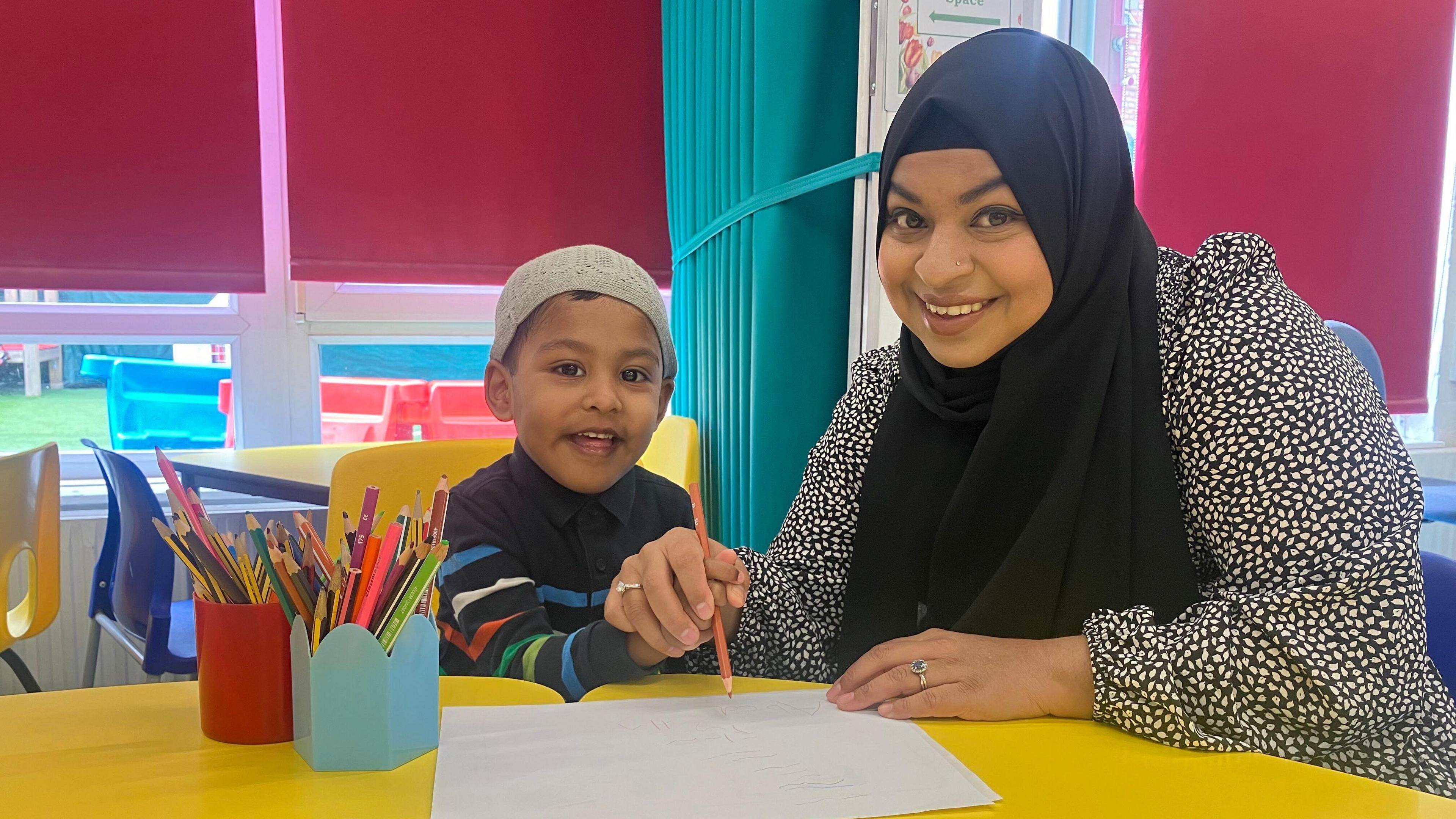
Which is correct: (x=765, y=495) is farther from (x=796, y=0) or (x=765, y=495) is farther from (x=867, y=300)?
(x=796, y=0)

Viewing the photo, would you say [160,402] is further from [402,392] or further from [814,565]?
[814,565]

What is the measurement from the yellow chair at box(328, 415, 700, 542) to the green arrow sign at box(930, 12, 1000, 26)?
1.01m

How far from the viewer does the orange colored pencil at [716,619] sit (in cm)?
83

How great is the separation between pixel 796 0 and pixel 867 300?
0.67 metres

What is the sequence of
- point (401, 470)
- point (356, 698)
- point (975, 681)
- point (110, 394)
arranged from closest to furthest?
1. point (356, 698)
2. point (975, 681)
3. point (401, 470)
4. point (110, 394)

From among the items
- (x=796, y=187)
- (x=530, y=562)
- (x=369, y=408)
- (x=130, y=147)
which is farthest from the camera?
(x=369, y=408)

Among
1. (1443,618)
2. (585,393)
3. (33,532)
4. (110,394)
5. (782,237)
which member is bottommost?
(33,532)

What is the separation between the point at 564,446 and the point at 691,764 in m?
0.61

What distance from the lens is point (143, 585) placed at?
202 cm

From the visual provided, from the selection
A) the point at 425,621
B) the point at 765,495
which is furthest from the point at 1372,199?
the point at 425,621

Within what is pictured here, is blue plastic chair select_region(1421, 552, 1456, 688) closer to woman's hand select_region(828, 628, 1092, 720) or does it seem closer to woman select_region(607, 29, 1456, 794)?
woman select_region(607, 29, 1456, 794)

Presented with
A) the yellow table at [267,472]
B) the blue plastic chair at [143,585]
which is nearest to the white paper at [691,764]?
the yellow table at [267,472]

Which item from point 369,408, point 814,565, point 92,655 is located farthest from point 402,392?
point 814,565

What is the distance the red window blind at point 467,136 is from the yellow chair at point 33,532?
110 centimetres
